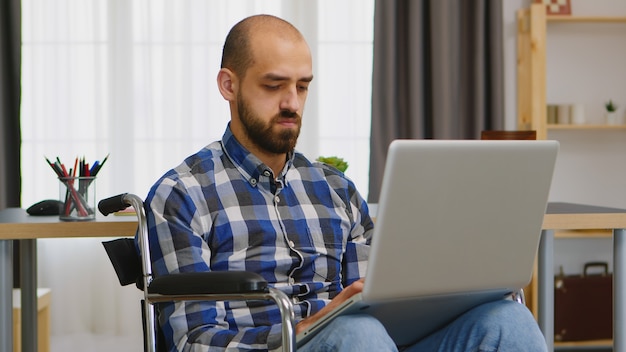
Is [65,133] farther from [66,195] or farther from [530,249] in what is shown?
[530,249]

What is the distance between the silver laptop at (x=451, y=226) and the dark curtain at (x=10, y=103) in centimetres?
283

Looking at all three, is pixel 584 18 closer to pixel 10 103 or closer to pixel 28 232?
pixel 10 103

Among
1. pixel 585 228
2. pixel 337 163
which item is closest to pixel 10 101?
pixel 337 163

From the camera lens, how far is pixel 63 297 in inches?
161

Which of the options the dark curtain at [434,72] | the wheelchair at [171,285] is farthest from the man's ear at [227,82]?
the dark curtain at [434,72]

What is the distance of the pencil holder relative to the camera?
2.16 metres

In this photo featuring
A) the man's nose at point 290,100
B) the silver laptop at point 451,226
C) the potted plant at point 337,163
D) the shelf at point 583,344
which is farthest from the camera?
the shelf at point 583,344

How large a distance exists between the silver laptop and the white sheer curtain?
2734mm

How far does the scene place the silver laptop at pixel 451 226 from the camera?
1.37m

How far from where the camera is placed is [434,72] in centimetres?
411

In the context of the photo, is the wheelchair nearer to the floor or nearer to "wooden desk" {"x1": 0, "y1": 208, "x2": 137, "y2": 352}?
"wooden desk" {"x1": 0, "y1": 208, "x2": 137, "y2": 352}

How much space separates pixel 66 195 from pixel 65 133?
2.01m

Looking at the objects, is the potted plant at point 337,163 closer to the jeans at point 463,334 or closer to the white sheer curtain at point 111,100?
the jeans at point 463,334

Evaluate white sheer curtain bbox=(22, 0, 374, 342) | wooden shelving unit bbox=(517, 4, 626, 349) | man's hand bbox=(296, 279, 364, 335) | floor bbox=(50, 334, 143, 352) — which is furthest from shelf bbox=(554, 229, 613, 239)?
man's hand bbox=(296, 279, 364, 335)
